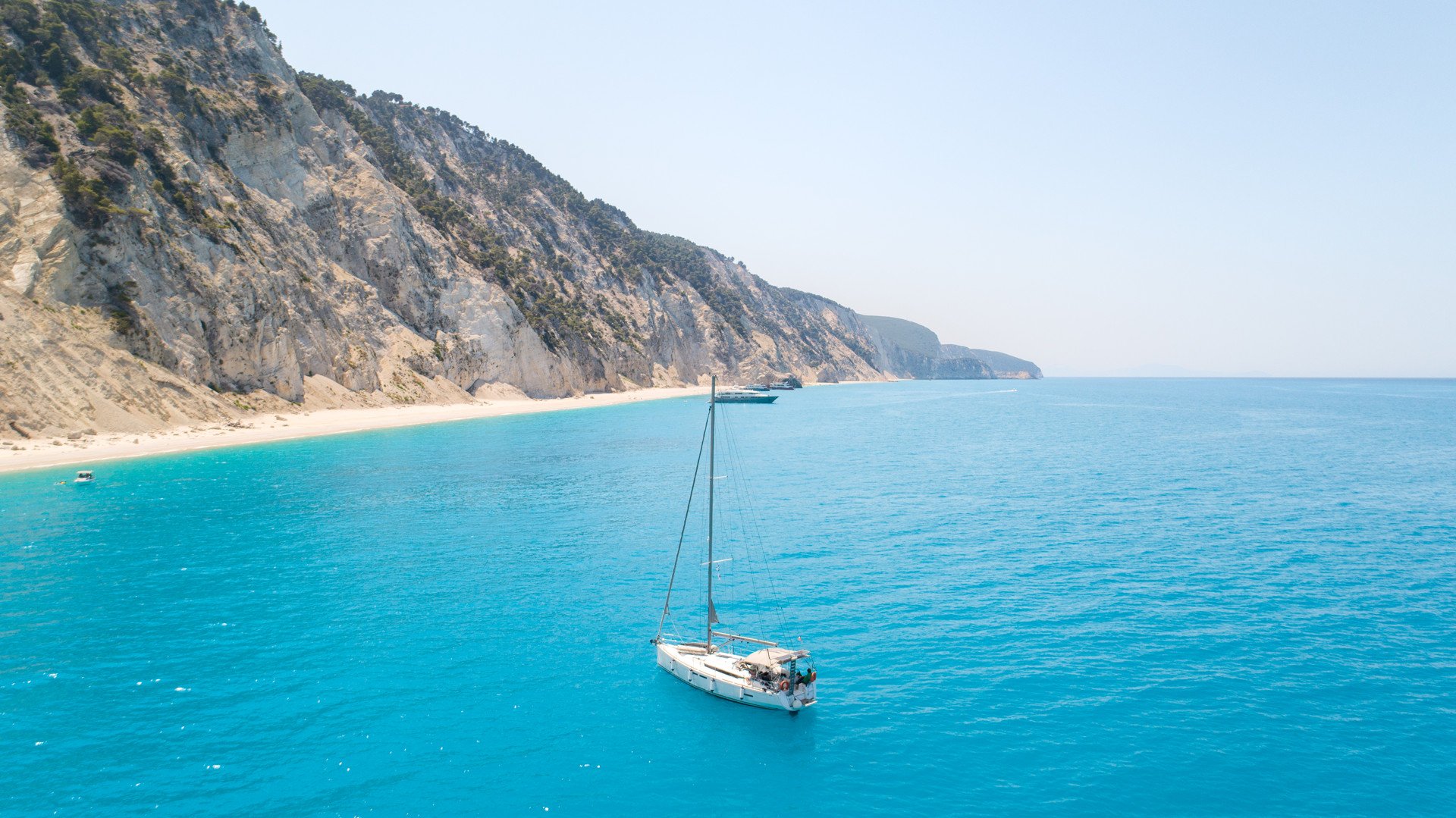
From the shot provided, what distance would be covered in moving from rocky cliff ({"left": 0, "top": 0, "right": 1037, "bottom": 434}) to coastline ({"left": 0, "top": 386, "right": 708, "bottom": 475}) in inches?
90.4

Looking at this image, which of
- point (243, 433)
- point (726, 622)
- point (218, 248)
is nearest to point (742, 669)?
point (726, 622)

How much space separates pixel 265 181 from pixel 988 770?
11977 cm

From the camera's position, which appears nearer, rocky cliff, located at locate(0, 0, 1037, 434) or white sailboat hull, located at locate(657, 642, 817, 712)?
white sailboat hull, located at locate(657, 642, 817, 712)

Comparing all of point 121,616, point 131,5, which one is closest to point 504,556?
point 121,616

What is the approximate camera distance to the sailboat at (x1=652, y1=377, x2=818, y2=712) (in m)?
23.7

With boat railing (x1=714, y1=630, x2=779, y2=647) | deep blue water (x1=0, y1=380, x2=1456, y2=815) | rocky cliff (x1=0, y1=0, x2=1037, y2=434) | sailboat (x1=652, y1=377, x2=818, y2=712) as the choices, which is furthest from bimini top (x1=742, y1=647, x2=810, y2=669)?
rocky cliff (x1=0, y1=0, x2=1037, y2=434)

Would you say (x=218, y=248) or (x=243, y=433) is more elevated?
(x=218, y=248)

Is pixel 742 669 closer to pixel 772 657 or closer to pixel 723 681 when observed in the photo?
pixel 723 681

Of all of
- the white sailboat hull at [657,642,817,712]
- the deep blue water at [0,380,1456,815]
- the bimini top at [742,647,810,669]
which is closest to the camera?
the deep blue water at [0,380,1456,815]

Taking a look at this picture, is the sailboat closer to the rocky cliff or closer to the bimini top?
the bimini top

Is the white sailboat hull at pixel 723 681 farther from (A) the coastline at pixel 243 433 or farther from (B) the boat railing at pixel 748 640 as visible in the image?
(A) the coastline at pixel 243 433

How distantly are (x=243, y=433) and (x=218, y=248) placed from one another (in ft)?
76.9

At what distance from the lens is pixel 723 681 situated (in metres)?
24.8

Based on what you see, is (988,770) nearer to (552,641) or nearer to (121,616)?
(552,641)
